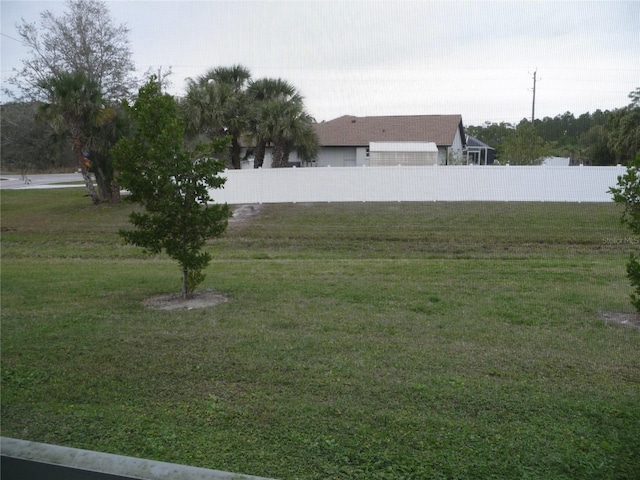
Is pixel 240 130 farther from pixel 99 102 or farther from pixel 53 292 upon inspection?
pixel 53 292

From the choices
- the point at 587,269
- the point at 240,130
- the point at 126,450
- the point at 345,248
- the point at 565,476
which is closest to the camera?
the point at 565,476

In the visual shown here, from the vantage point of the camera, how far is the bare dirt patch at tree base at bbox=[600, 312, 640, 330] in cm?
628

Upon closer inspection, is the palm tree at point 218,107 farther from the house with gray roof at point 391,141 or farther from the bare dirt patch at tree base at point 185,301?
the bare dirt patch at tree base at point 185,301

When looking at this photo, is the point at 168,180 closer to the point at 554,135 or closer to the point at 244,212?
the point at 244,212

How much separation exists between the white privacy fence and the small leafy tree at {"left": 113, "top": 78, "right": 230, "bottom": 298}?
1265cm

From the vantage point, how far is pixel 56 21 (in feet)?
70.9

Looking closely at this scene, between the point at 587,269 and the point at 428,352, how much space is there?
19.4 ft

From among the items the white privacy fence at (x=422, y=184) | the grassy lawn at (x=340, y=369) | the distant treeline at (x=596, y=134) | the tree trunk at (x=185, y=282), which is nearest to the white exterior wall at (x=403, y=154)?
the distant treeline at (x=596, y=134)

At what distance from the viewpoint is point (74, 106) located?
67.9 feet

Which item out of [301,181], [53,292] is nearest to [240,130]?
[301,181]

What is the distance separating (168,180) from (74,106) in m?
15.3

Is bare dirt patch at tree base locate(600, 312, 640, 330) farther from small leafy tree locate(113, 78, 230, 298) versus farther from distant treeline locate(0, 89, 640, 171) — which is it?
small leafy tree locate(113, 78, 230, 298)

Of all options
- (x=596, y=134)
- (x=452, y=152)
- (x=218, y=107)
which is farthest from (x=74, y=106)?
(x=596, y=134)

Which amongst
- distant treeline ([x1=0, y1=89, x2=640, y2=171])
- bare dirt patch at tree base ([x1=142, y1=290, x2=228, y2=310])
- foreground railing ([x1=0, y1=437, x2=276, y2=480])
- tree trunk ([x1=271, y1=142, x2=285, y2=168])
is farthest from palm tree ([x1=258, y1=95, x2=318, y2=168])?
foreground railing ([x1=0, y1=437, x2=276, y2=480])
